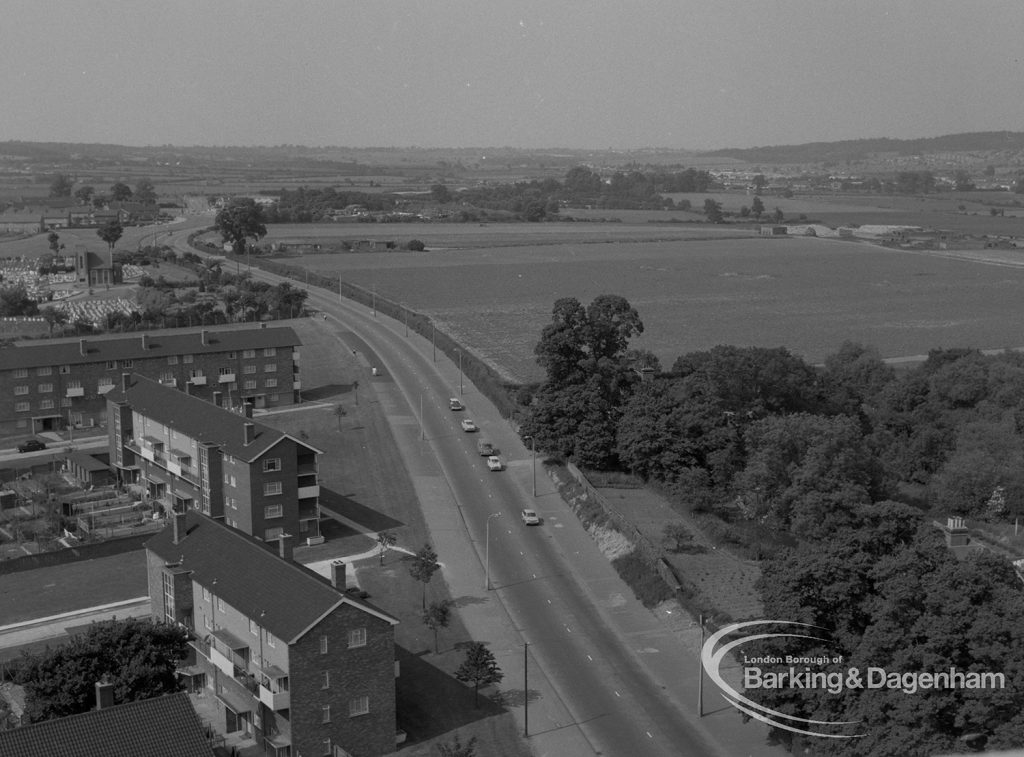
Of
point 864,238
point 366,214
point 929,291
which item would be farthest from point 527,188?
point 929,291

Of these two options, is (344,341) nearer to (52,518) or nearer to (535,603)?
(52,518)

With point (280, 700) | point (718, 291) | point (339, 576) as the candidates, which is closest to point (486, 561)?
point (339, 576)

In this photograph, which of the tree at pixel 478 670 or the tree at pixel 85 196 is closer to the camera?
the tree at pixel 478 670

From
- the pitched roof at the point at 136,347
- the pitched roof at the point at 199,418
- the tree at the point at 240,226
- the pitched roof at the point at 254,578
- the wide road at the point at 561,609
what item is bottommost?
the wide road at the point at 561,609

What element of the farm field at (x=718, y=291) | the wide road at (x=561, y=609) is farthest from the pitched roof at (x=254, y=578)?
the farm field at (x=718, y=291)

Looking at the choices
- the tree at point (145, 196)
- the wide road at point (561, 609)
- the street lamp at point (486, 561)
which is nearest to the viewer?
the wide road at point (561, 609)

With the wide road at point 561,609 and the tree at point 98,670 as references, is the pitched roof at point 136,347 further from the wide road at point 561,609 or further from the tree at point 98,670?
the tree at point 98,670

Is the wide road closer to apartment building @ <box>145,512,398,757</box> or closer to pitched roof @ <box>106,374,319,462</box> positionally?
apartment building @ <box>145,512,398,757</box>
